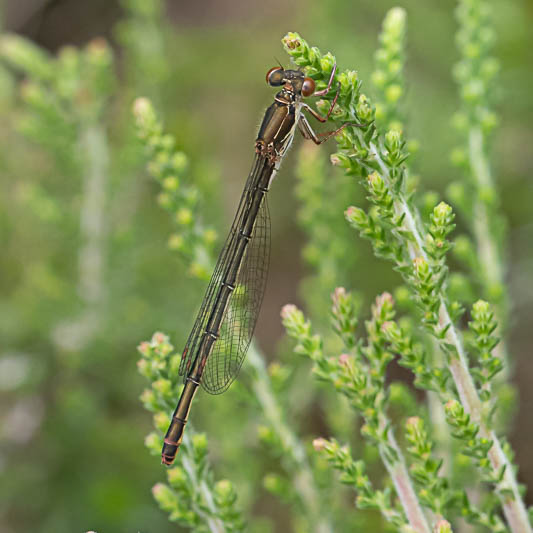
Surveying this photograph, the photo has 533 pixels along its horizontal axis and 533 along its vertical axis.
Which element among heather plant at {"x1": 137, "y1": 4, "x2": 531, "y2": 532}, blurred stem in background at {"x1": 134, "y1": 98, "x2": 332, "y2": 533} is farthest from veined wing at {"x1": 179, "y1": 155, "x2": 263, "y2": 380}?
heather plant at {"x1": 137, "y1": 4, "x2": 531, "y2": 532}

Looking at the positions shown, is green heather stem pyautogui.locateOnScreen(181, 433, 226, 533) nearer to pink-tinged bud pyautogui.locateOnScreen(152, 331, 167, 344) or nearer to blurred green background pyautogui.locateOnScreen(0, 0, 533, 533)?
pink-tinged bud pyautogui.locateOnScreen(152, 331, 167, 344)

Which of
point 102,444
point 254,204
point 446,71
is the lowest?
point 102,444

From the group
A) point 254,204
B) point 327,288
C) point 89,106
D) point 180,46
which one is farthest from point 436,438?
point 180,46

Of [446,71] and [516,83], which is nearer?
[516,83]

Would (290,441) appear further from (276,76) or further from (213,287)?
(276,76)

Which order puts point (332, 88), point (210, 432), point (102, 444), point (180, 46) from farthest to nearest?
point (180, 46), point (102, 444), point (210, 432), point (332, 88)

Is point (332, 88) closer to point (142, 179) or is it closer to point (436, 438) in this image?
point (436, 438)
